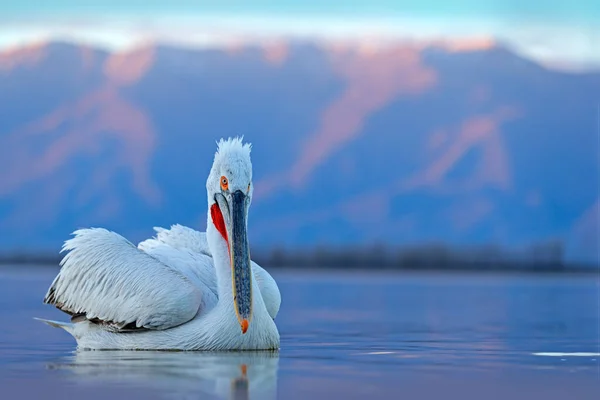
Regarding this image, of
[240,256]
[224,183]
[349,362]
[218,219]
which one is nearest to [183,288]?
[240,256]

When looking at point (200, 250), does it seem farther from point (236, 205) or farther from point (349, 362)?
point (349, 362)

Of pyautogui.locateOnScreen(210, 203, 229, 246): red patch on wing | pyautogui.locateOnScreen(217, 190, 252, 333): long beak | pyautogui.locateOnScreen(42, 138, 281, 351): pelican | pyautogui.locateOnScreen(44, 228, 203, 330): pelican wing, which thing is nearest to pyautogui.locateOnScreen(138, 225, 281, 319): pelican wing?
pyautogui.locateOnScreen(42, 138, 281, 351): pelican

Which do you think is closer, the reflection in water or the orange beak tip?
the reflection in water

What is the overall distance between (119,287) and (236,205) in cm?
100

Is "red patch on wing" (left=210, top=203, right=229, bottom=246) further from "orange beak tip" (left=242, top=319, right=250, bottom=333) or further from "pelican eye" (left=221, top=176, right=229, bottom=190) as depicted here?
"orange beak tip" (left=242, top=319, right=250, bottom=333)

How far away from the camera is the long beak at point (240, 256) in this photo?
788cm

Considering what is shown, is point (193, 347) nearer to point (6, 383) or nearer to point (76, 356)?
point (76, 356)

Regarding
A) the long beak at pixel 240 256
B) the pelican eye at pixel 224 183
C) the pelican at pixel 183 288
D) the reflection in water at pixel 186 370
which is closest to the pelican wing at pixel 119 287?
the pelican at pixel 183 288

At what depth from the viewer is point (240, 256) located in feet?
26.3

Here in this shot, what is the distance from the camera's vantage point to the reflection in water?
6.18 m

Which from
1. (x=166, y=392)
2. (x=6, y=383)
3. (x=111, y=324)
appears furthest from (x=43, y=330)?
(x=166, y=392)

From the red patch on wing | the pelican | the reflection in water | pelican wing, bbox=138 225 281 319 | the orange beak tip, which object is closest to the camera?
the reflection in water

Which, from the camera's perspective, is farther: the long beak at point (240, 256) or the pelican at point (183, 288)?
the pelican at point (183, 288)

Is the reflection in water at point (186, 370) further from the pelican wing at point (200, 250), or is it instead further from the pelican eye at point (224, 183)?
the pelican eye at point (224, 183)
